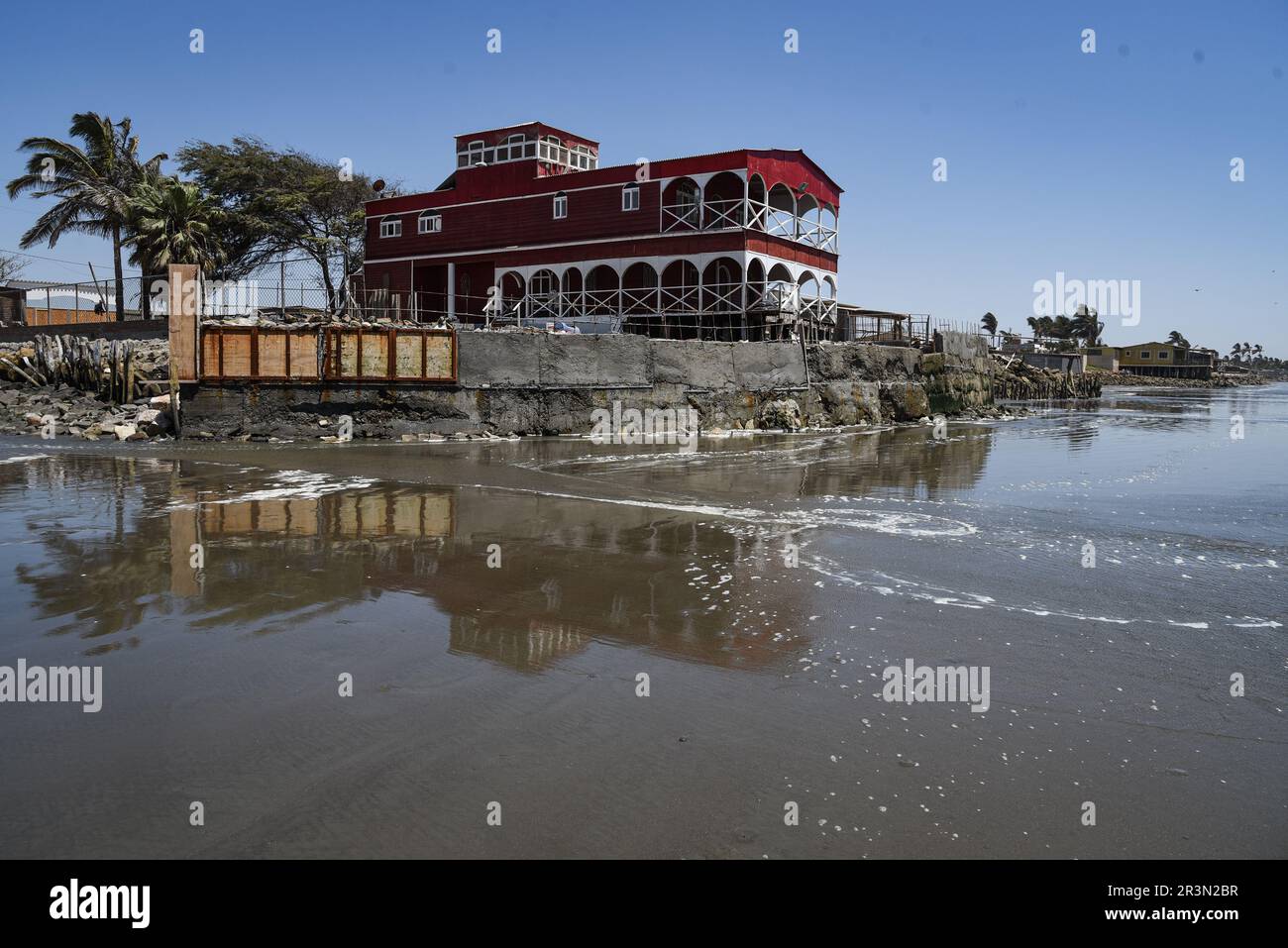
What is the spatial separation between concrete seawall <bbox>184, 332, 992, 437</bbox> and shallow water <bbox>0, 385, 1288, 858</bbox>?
9323 mm

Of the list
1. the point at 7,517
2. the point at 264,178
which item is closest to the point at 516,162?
the point at 264,178

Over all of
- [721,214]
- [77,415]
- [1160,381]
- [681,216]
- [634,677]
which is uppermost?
[681,216]

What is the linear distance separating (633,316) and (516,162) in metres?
9.92

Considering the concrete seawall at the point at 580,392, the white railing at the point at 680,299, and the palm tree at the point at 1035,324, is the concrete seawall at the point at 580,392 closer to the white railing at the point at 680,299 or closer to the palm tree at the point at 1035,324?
the white railing at the point at 680,299

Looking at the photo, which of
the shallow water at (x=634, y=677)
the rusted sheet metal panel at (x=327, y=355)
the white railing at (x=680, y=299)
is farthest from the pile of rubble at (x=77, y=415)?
the white railing at (x=680, y=299)

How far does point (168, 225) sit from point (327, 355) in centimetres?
2301

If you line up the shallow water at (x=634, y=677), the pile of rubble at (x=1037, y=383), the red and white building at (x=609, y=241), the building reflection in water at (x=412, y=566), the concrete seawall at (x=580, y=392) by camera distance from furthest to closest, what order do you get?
the pile of rubble at (x=1037, y=383)
the red and white building at (x=609, y=241)
the concrete seawall at (x=580, y=392)
the building reflection in water at (x=412, y=566)
the shallow water at (x=634, y=677)

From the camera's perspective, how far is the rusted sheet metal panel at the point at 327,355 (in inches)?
856

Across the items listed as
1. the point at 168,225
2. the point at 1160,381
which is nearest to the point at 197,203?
the point at 168,225

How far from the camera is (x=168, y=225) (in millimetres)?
39438

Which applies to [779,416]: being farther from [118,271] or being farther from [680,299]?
[118,271]

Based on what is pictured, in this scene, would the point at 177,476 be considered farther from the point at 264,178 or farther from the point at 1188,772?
the point at 264,178

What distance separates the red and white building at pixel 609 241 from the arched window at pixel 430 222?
0.07 metres

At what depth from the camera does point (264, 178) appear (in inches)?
1930
